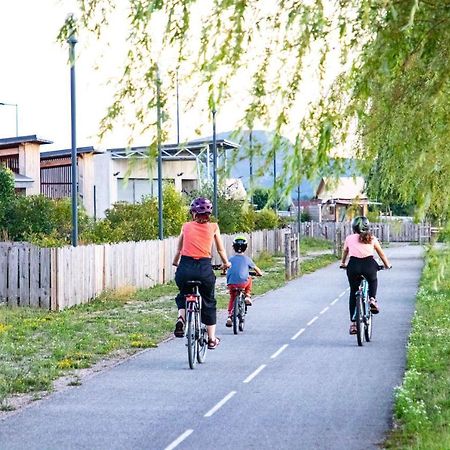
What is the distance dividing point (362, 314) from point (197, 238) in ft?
12.5

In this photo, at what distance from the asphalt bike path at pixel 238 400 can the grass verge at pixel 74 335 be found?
0.53m

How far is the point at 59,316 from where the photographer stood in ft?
73.3

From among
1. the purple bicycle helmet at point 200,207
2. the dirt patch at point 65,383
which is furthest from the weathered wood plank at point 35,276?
the purple bicycle helmet at point 200,207

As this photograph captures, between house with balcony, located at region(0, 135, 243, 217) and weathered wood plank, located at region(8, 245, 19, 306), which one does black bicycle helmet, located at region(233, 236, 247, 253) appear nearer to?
weathered wood plank, located at region(8, 245, 19, 306)

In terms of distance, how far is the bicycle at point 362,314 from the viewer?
16547mm

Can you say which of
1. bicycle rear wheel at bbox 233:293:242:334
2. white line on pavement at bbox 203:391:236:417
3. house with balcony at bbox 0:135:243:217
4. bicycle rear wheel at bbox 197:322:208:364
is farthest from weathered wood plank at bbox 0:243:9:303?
white line on pavement at bbox 203:391:236:417

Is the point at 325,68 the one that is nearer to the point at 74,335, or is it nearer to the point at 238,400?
the point at 238,400

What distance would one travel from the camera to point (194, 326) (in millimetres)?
13828

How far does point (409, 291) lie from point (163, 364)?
1665cm

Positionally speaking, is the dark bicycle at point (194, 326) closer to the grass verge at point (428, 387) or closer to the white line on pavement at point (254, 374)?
the white line on pavement at point (254, 374)

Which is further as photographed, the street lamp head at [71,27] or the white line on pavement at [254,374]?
the white line on pavement at [254,374]

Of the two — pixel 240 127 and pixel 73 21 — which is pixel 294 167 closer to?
pixel 240 127

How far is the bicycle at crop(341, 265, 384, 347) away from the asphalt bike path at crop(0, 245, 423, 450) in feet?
0.59

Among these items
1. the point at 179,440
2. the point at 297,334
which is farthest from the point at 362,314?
the point at 179,440
